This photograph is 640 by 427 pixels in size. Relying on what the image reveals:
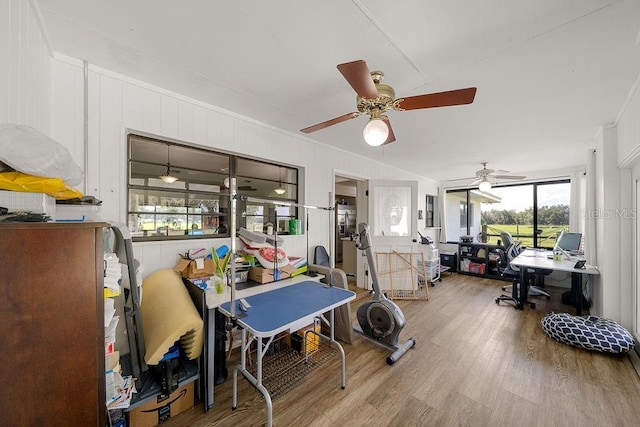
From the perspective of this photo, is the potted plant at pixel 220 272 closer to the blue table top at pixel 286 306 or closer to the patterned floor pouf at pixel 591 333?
the blue table top at pixel 286 306

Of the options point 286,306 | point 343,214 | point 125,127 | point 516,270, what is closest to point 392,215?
point 516,270

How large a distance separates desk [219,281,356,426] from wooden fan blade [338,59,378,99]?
150 centimetres

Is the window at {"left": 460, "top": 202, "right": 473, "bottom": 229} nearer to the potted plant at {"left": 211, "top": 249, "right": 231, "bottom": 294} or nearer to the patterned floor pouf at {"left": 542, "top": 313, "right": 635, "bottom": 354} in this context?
the patterned floor pouf at {"left": 542, "top": 313, "right": 635, "bottom": 354}

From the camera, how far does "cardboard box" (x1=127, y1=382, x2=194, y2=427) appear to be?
1499mm

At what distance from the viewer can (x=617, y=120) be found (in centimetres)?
262

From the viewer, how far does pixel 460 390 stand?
1892 millimetres

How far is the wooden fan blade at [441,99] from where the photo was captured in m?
1.48

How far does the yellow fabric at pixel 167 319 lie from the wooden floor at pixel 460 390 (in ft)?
1.71

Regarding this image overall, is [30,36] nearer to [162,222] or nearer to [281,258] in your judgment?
[162,222]

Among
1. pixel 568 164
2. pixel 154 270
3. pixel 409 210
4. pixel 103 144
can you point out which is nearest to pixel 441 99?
pixel 103 144

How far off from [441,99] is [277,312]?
1.79 meters

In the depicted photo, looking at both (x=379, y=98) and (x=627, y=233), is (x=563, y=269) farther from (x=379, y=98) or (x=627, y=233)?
(x=379, y=98)

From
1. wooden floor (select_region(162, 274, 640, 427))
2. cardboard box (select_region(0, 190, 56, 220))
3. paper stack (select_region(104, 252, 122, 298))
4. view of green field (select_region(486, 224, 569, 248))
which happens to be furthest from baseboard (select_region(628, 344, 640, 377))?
cardboard box (select_region(0, 190, 56, 220))

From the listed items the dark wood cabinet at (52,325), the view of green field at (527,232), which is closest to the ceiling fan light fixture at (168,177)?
the dark wood cabinet at (52,325)
